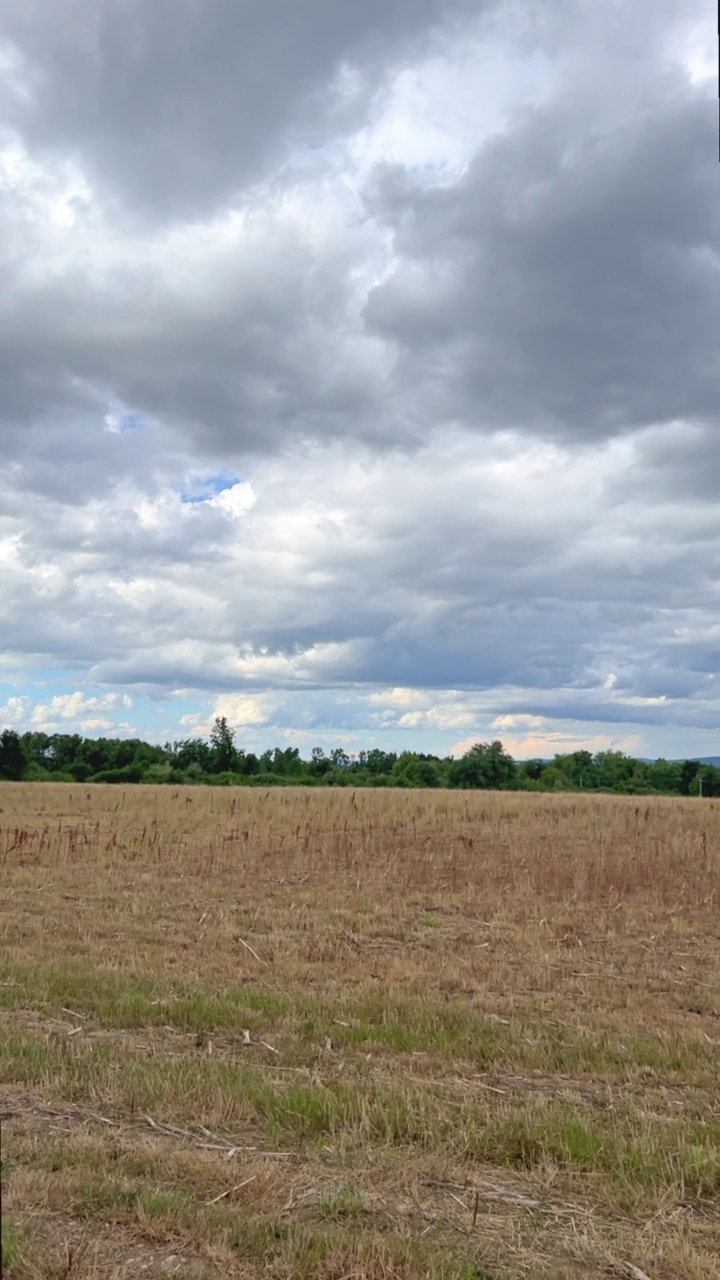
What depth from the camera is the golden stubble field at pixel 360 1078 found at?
3.92 m

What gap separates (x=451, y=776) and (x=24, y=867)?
6334cm

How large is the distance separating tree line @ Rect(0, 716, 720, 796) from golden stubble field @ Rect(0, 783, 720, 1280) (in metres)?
55.5

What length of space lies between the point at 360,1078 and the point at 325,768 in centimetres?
8260

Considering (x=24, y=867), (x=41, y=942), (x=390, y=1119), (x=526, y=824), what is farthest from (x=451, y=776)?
(x=390, y=1119)

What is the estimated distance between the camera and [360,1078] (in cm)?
618

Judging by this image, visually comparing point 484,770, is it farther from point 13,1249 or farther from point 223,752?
point 13,1249

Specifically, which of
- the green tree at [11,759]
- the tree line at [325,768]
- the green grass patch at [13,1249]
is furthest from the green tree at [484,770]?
the green grass patch at [13,1249]

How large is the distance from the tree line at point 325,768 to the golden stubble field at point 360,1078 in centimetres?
5545

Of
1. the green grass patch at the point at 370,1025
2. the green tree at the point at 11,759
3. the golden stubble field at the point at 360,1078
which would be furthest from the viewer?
the green tree at the point at 11,759

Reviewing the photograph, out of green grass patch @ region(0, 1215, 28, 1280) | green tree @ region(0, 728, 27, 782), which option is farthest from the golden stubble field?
green tree @ region(0, 728, 27, 782)

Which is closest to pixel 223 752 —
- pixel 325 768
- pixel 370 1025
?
pixel 325 768

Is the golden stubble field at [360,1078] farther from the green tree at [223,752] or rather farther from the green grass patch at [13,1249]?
the green tree at [223,752]

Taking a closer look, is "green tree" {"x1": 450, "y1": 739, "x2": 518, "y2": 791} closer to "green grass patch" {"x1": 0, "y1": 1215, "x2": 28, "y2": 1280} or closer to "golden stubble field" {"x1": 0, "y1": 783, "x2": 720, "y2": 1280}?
"golden stubble field" {"x1": 0, "y1": 783, "x2": 720, "y2": 1280}

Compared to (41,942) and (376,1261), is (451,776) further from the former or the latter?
(376,1261)
